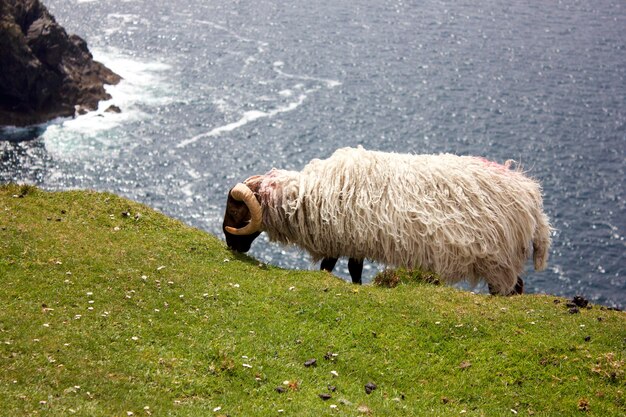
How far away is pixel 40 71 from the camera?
81.9 meters

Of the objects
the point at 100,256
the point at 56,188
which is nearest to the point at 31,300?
the point at 100,256

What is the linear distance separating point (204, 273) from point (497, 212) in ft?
27.5

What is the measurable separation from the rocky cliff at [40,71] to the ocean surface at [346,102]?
101 inches

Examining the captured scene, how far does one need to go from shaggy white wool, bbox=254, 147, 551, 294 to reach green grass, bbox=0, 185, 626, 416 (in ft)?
6.03

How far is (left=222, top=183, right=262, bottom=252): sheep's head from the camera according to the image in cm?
2217

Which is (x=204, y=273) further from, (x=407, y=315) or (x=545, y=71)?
(x=545, y=71)

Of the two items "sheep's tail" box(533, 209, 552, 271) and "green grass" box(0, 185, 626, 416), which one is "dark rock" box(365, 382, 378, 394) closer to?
"green grass" box(0, 185, 626, 416)

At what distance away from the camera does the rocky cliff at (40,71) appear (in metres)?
80.3

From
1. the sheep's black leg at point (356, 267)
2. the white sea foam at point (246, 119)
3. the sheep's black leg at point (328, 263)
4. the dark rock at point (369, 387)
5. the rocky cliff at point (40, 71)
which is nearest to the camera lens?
the dark rock at point (369, 387)

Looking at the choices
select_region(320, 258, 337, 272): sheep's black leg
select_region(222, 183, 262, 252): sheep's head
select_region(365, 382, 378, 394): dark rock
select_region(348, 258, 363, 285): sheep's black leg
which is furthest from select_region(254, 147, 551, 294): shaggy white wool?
select_region(365, 382, 378, 394): dark rock

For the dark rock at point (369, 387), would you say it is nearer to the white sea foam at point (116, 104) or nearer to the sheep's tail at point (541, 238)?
the sheep's tail at point (541, 238)

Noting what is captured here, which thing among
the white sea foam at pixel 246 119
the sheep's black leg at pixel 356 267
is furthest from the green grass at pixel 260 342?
the white sea foam at pixel 246 119

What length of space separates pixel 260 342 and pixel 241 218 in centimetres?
707

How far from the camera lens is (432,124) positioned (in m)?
80.8
